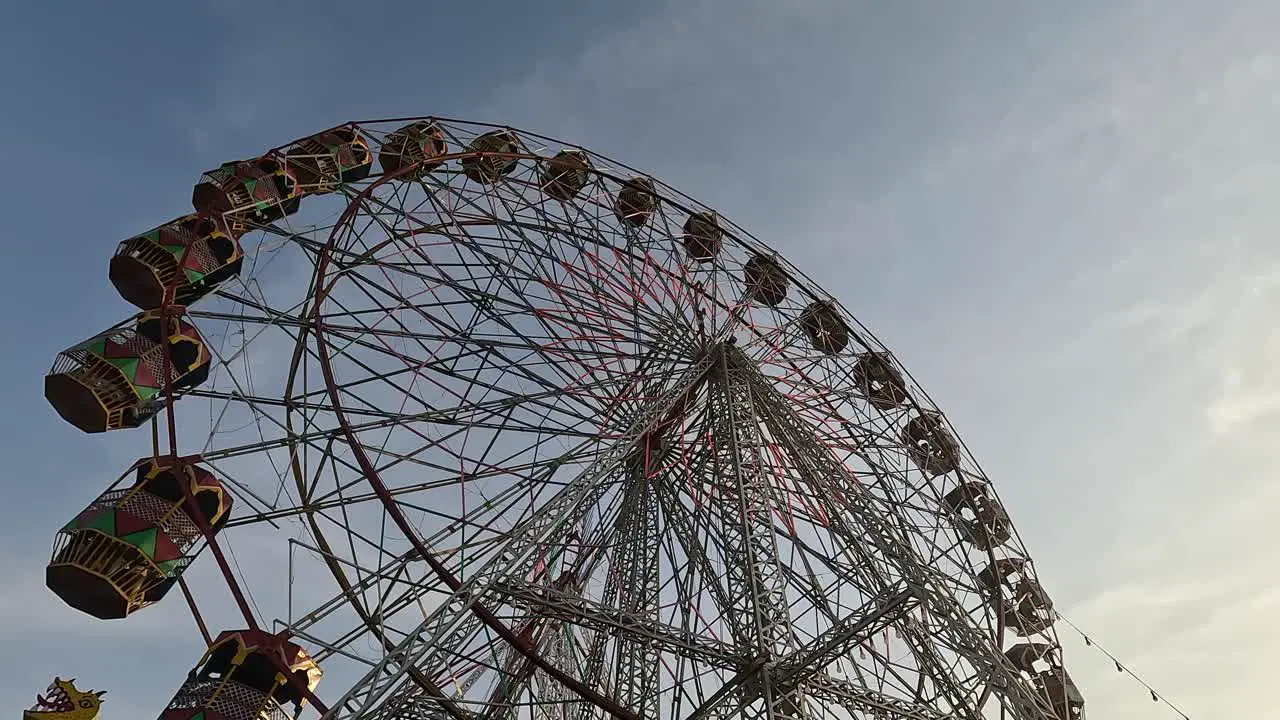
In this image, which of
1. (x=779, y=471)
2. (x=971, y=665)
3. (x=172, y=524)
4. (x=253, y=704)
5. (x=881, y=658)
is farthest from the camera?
(x=779, y=471)

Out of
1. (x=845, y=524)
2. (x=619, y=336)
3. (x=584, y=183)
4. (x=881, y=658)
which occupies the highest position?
(x=584, y=183)

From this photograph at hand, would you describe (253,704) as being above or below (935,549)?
below

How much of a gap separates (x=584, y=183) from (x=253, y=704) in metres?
12.3

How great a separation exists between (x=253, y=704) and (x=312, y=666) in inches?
33.0

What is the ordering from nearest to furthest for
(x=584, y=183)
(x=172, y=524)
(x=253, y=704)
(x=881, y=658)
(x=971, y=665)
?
(x=253, y=704) → (x=172, y=524) → (x=971, y=665) → (x=881, y=658) → (x=584, y=183)

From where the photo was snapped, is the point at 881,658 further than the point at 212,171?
No

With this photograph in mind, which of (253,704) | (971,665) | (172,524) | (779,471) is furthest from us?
(779,471)

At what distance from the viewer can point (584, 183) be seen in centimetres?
2025

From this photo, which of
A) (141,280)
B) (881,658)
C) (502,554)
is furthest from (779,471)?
(141,280)

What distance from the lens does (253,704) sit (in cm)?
1195

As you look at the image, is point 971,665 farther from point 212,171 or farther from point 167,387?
point 212,171

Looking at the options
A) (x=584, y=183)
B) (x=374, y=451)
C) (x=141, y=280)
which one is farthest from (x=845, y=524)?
(x=141, y=280)

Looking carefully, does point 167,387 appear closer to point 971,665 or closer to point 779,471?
point 779,471

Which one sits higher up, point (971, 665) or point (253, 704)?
point (971, 665)
